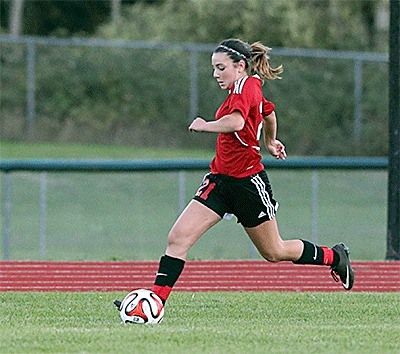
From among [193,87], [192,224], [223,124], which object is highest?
[193,87]

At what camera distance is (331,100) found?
27562 mm

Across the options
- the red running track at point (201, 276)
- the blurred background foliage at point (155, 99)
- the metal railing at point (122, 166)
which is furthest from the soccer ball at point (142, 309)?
the blurred background foliage at point (155, 99)

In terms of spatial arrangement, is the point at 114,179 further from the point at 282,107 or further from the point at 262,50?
the point at 262,50

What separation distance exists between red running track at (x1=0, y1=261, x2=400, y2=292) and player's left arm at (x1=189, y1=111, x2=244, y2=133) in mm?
2980

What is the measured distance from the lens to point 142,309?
797cm

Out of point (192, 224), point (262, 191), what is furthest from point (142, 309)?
point (262, 191)

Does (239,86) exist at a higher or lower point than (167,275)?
higher

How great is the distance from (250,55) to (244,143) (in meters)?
0.62

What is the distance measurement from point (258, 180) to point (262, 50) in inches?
36.6

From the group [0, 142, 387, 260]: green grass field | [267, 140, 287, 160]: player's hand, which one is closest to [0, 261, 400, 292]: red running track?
[267, 140, 287, 160]: player's hand

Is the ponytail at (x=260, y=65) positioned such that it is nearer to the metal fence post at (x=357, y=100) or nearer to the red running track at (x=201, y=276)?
the red running track at (x=201, y=276)

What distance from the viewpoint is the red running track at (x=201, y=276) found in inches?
422

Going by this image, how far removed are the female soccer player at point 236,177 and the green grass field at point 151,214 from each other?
300 inches

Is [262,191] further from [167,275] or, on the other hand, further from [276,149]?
[167,275]
